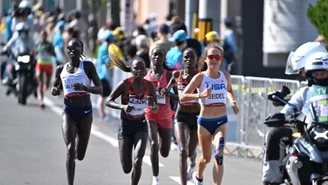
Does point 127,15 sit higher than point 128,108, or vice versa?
point 127,15

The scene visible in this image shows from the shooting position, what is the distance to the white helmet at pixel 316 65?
10.9 m

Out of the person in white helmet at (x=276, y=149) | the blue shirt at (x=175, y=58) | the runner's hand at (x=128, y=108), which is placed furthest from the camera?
the blue shirt at (x=175, y=58)

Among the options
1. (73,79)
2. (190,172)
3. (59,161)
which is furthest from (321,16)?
(73,79)

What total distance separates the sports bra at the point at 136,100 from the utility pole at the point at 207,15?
9.35m

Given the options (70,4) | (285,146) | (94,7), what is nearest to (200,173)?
(285,146)

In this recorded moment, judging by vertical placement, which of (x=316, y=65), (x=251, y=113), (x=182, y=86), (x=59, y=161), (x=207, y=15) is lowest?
(x=59, y=161)

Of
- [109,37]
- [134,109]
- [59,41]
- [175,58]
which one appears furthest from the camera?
[59,41]

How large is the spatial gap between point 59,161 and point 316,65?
6936 mm

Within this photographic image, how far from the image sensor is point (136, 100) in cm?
1330

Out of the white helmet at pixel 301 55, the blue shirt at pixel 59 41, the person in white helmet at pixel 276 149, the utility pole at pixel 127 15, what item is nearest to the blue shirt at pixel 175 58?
the white helmet at pixel 301 55

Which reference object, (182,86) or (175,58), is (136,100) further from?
(175,58)

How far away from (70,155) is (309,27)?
14.0m

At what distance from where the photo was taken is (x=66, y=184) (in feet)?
47.4

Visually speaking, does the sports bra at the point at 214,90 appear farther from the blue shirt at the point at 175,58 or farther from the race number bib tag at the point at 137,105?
the blue shirt at the point at 175,58
